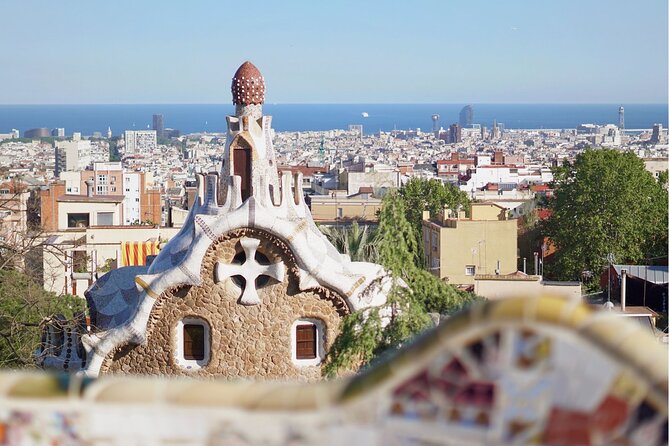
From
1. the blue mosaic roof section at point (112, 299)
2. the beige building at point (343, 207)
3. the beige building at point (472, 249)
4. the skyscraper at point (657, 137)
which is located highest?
the blue mosaic roof section at point (112, 299)

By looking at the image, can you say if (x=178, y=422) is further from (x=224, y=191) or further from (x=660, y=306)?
(x=660, y=306)

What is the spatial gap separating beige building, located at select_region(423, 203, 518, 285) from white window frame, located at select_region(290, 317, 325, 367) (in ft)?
58.9

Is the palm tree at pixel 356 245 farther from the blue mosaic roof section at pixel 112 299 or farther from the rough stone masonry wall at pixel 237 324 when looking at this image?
the rough stone masonry wall at pixel 237 324

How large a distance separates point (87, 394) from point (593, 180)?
34.7 m

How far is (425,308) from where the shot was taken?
10.3m

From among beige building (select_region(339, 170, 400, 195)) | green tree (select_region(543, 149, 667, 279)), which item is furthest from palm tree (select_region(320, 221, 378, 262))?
beige building (select_region(339, 170, 400, 195))

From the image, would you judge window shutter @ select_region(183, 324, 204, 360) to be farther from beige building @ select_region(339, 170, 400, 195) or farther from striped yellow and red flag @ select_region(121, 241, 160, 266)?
beige building @ select_region(339, 170, 400, 195)

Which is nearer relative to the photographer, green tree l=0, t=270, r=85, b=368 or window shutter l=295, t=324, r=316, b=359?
window shutter l=295, t=324, r=316, b=359

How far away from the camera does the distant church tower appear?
1150cm

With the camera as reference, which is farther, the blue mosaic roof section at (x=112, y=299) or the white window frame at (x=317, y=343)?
the blue mosaic roof section at (x=112, y=299)

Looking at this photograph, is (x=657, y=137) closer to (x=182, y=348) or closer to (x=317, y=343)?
(x=317, y=343)

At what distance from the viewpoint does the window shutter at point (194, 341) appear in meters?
11.7
